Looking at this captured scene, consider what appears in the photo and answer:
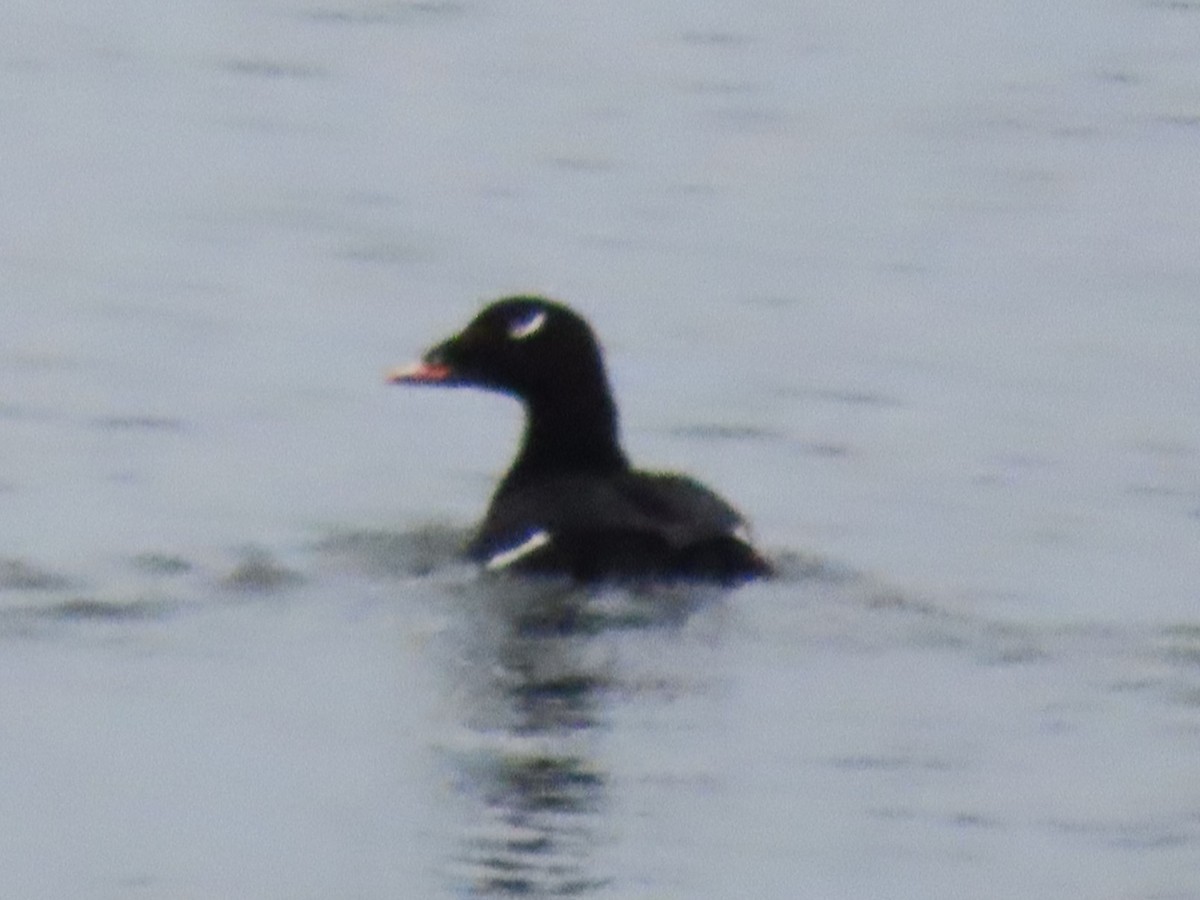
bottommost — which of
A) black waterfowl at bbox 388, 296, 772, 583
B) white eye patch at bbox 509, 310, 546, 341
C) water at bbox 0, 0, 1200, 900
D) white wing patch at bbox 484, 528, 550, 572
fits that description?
water at bbox 0, 0, 1200, 900

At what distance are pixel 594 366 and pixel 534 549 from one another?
1150 millimetres

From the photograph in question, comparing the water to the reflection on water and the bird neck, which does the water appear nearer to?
the reflection on water

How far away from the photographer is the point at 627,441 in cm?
1702

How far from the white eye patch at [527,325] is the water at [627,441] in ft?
2.35

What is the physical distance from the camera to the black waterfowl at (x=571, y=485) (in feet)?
44.2

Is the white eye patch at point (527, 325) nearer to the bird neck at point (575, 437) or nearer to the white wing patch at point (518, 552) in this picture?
the bird neck at point (575, 437)

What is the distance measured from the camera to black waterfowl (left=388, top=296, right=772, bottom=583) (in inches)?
530

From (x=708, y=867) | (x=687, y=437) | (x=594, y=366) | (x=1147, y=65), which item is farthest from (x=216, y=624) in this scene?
(x=1147, y=65)

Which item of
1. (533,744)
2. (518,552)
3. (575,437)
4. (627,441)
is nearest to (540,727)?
(533,744)

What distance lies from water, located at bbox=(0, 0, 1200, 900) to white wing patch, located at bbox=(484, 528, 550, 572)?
13 cm

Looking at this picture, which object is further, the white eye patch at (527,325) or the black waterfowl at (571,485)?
the white eye patch at (527,325)

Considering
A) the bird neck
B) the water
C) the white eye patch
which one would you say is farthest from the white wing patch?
the white eye patch

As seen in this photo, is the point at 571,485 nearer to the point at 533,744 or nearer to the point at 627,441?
the point at 533,744

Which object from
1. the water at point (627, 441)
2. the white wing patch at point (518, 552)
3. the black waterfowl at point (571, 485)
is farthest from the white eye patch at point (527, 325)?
the white wing patch at point (518, 552)
